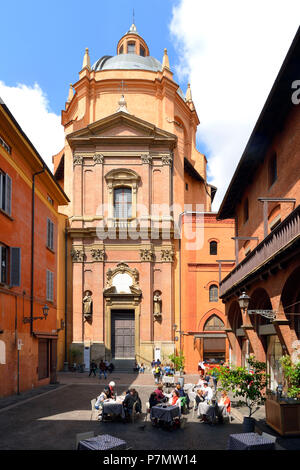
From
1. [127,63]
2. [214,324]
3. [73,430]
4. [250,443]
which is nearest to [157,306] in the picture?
[214,324]

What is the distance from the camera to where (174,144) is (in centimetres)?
4053

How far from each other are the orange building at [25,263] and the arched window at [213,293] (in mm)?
14252

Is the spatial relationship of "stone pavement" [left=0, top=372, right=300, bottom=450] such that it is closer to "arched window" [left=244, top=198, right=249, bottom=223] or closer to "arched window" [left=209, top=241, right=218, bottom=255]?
"arched window" [left=244, top=198, right=249, bottom=223]

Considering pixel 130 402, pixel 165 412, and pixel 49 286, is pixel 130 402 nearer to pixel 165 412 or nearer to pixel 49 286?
pixel 165 412

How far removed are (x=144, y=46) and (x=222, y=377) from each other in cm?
4924

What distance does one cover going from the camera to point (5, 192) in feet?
63.7

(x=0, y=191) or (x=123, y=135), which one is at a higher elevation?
(x=123, y=135)

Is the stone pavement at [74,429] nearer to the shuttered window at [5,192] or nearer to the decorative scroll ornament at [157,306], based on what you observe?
the shuttered window at [5,192]

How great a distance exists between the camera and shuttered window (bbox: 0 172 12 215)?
19.2 metres

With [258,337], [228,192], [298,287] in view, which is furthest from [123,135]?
[298,287]

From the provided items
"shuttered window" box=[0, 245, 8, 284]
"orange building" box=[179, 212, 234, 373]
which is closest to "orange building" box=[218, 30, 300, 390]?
"shuttered window" box=[0, 245, 8, 284]
